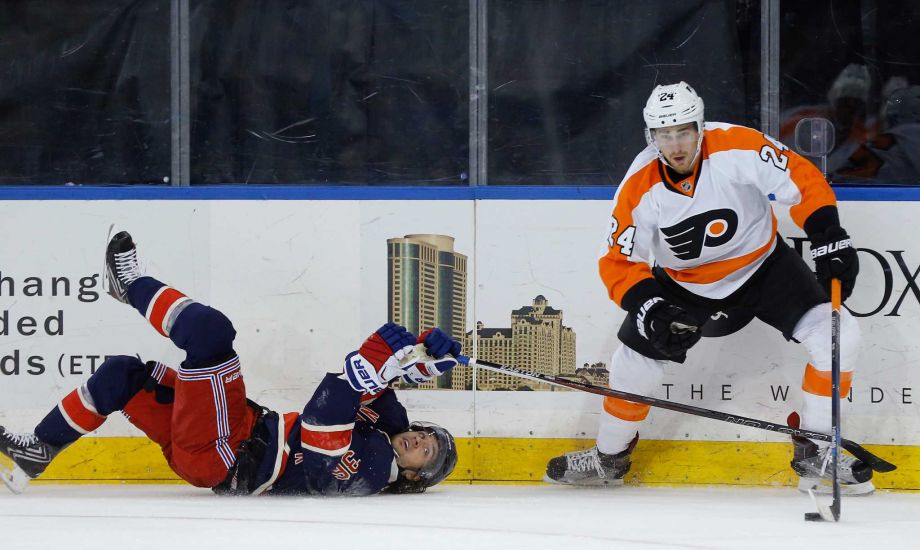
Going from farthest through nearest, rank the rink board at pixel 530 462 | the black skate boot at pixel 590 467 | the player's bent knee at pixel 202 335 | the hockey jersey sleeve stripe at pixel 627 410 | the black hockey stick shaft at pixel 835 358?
1. the rink board at pixel 530 462
2. the black skate boot at pixel 590 467
3. the hockey jersey sleeve stripe at pixel 627 410
4. the player's bent knee at pixel 202 335
5. the black hockey stick shaft at pixel 835 358

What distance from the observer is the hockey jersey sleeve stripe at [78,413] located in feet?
11.3

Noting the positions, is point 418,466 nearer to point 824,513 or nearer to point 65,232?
point 824,513

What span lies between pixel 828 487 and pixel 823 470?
0.09 metres

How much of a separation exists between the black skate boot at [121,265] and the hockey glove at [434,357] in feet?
2.84

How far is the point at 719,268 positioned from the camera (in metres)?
3.61

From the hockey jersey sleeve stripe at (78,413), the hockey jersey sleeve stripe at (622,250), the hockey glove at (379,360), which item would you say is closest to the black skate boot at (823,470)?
the hockey jersey sleeve stripe at (622,250)

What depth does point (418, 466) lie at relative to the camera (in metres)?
3.46

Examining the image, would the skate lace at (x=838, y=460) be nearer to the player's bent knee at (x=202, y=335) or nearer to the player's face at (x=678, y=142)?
the player's face at (x=678, y=142)

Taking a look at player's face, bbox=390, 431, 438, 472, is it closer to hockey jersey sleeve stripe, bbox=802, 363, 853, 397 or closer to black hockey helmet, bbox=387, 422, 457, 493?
black hockey helmet, bbox=387, 422, 457, 493

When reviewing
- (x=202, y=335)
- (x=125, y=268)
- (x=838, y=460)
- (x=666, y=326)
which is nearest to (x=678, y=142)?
(x=666, y=326)

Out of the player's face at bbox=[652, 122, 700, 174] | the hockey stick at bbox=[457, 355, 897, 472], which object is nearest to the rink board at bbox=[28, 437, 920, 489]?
the hockey stick at bbox=[457, 355, 897, 472]

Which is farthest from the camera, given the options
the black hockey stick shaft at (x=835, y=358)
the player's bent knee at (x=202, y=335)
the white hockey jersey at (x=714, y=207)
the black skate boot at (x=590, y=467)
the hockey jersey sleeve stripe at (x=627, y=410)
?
the black skate boot at (x=590, y=467)

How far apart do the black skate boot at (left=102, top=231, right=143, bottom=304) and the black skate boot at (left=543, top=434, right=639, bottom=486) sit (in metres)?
1.44

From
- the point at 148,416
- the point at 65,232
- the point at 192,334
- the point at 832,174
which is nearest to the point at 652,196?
the point at 832,174
